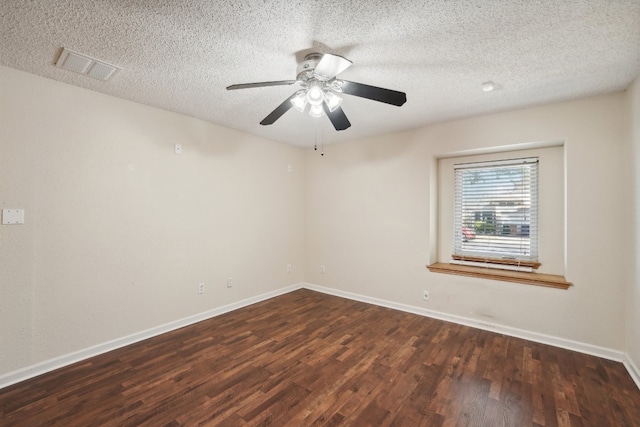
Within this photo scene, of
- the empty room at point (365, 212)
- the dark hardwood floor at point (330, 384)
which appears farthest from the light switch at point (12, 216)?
the dark hardwood floor at point (330, 384)

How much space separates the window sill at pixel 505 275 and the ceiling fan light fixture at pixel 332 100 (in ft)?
8.11

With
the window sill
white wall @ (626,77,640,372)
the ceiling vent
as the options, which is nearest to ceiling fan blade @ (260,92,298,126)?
the ceiling vent

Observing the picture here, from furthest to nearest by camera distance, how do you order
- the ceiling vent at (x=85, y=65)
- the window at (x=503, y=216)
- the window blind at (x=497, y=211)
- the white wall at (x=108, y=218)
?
the window blind at (x=497, y=211) → the window at (x=503, y=216) → the white wall at (x=108, y=218) → the ceiling vent at (x=85, y=65)

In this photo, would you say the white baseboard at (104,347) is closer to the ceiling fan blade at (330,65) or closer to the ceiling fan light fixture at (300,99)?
the ceiling fan light fixture at (300,99)

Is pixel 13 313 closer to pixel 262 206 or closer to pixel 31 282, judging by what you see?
pixel 31 282

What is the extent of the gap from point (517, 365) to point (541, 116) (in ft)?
8.09

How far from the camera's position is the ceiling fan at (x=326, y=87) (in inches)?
69.3

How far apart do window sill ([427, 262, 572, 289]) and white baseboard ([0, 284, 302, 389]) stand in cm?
270

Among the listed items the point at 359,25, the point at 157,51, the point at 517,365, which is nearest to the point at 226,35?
the point at 157,51

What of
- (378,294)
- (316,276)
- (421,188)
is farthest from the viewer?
(316,276)

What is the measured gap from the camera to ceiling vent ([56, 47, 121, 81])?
6.57 feet

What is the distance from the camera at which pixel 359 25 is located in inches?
65.9

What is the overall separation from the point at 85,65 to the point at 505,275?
4.40 metres

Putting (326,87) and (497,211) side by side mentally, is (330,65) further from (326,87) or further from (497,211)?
(497,211)
